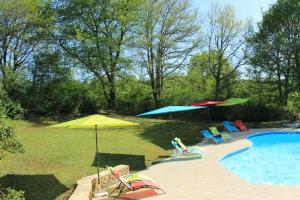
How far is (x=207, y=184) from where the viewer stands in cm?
996

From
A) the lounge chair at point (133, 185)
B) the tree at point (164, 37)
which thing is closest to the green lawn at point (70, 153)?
the lounge chair at point (133, 185)

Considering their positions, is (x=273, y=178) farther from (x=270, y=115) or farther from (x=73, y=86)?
(x=73, y=86)

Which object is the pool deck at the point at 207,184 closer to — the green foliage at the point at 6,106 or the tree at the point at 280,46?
the green foliage at the point at 6,106

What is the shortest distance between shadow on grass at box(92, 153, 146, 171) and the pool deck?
551mm

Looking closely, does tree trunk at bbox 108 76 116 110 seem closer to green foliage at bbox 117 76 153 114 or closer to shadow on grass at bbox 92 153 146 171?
green foliage at bbox 117 76 153 114

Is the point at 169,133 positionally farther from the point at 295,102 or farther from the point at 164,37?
the point at 164,37

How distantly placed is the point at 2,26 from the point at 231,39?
1809 cm

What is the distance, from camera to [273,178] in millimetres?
11961

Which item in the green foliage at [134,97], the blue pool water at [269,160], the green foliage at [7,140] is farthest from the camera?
the green foliage at [134,97]

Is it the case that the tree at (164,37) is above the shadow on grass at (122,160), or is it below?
above

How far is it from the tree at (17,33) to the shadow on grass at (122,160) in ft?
45.6

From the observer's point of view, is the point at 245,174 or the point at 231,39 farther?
the point at 231,39

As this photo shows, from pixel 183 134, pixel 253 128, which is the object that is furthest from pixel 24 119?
pixel 253 128

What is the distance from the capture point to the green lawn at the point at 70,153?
10.2 meters
